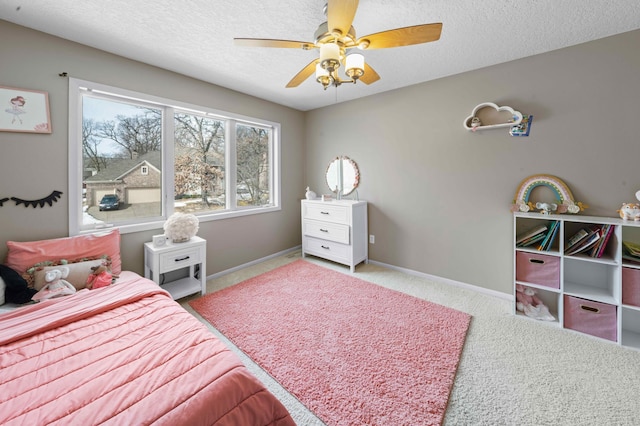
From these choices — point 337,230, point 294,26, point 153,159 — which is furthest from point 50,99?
point 337,230

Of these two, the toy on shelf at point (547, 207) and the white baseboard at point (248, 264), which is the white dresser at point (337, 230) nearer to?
the white baseboard at point (248, 264)

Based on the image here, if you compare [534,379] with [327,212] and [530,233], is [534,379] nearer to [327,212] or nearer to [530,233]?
[530,233]

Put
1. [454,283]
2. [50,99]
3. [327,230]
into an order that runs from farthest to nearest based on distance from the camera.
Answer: [327,230]
[454,283]
[50,99]

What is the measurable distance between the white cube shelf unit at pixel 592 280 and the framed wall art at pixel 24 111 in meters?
4.07

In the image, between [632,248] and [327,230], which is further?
[327,230]

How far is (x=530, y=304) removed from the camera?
2.28 metres

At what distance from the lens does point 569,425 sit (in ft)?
4.15

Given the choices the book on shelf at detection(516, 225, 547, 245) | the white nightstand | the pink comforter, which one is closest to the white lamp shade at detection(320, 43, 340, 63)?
the pink comforter

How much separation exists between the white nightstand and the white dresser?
1599 mm

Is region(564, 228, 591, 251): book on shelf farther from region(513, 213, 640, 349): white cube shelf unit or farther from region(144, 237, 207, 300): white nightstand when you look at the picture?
region(144, 237, 207, 300): white nightstand

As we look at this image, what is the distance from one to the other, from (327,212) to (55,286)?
8.91 ft

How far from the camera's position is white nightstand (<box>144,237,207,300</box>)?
235cm

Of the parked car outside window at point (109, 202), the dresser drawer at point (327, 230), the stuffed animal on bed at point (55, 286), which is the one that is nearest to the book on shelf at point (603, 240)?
the dresser drawer at point (327, 230)

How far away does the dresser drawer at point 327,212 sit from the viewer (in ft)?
11.0
